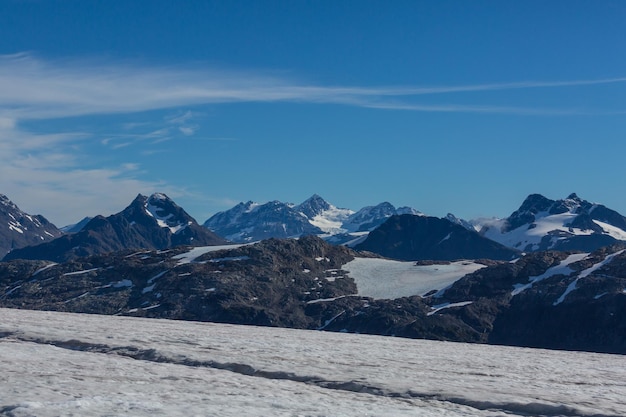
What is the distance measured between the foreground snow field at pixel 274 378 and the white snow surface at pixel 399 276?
110m

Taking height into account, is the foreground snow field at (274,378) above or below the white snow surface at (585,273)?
below

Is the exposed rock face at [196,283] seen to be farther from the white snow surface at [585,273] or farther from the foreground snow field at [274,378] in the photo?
the foreground snow field at [274,378]

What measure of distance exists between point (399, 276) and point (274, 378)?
136921mm

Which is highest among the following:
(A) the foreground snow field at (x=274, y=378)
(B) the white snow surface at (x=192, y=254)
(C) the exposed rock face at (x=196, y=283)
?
(B) the white snow surface at (x=192, y=254)

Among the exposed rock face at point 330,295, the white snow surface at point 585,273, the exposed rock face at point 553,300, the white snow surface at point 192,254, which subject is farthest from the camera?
the white snow surface at point 192,254

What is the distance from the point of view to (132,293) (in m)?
145

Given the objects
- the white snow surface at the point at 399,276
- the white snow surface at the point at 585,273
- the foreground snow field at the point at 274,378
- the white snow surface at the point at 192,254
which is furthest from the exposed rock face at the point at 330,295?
the foreground snow field at the point at 274,378

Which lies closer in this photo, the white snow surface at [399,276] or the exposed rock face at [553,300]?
the exposed rock face at [553,300]

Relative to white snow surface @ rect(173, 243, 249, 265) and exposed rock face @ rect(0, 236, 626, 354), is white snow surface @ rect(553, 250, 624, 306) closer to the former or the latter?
exposed rock face @ rect(0, 236, 626, 354)

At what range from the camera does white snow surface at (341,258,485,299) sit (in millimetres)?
150875

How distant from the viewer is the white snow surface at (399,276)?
15088 centimetres

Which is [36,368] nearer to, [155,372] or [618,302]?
[155,372]

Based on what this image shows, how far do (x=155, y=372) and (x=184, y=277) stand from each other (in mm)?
122087

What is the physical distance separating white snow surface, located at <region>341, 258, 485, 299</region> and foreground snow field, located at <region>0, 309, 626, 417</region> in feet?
362
